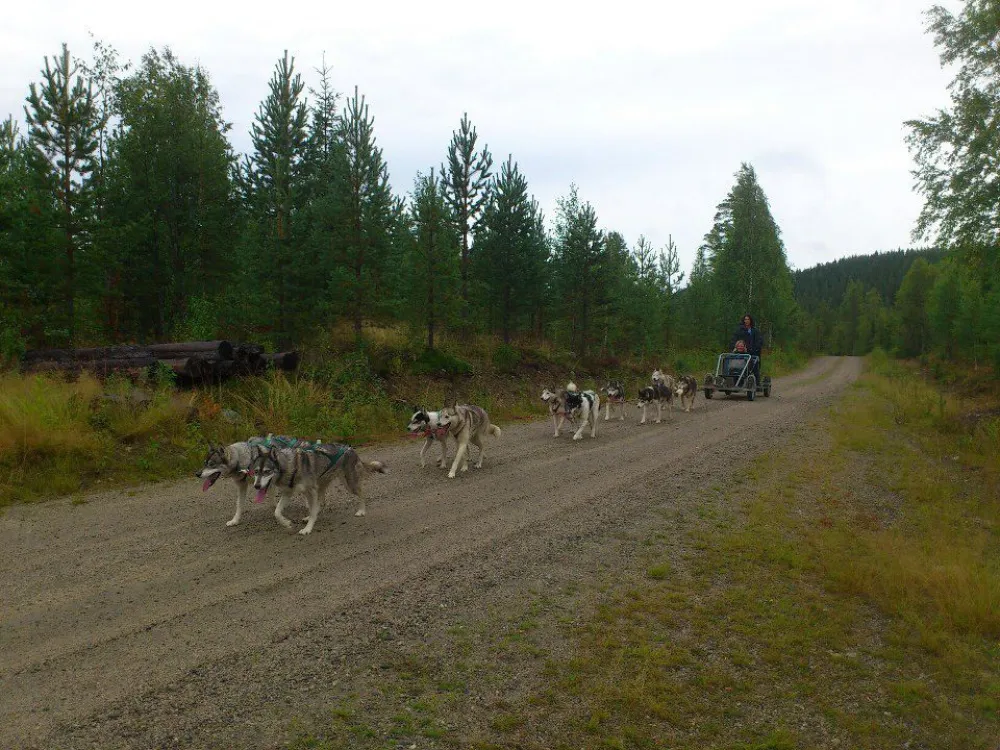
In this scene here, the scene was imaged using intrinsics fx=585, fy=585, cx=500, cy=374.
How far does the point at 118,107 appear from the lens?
24438 mm

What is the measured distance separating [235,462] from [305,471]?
0.72 m

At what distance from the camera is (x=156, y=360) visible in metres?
11.8

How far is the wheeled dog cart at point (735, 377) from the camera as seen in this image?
2100 centimetres

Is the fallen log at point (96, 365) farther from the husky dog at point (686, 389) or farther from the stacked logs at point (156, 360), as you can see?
the husky dog at point (686, 389)

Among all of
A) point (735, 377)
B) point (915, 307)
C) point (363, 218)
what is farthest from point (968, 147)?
point (915, 307)

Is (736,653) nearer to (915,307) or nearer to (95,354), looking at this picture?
(95,354)

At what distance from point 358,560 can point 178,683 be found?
2.16 meters

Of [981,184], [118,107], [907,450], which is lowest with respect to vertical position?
[907,450]

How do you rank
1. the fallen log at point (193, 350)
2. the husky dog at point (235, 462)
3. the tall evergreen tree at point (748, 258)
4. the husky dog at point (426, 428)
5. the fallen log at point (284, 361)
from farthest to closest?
1. the tall evergreen tree at point (748, 258)
2. the fallen log at point (284, 361)
3. the fallen log at point (193, 350)
4. the husky dog at point (426, 428)
5. the husky dog at point (235, 462)

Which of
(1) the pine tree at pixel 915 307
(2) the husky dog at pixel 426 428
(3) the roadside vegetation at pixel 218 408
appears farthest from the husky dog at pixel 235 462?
(1) the pine tree at pixel 915 307

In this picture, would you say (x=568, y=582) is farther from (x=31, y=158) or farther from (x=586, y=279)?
(x=586, y=279)

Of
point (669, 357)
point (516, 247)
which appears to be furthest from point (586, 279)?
point (669, 357)

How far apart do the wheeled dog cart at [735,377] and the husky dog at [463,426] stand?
45.2 ft

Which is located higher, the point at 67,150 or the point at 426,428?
the point at 67,150
